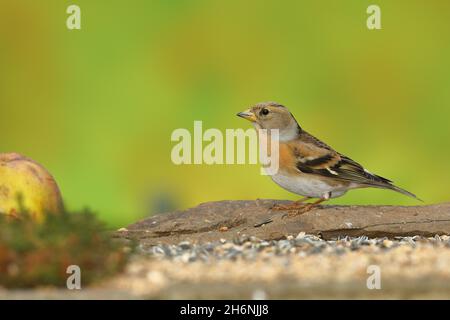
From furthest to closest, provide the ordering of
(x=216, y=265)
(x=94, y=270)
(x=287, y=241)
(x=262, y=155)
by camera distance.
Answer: (x=262, y=155), (x=287, y=241), (x=216, y=265), (x=94, y=270)

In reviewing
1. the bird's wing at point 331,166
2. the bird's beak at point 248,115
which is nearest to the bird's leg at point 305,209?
the bird's wing at point 331,166

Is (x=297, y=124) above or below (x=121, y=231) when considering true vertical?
above

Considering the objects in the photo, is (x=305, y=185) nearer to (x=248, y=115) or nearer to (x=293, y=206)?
(x=293, y=206)

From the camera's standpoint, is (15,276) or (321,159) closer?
(15,276)

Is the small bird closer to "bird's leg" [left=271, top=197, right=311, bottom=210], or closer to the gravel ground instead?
"bird's leg" [left=271, top=197, right=311, bottom=210]

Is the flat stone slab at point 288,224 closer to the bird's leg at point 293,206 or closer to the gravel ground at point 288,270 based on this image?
the bird's leg at point 293,206
